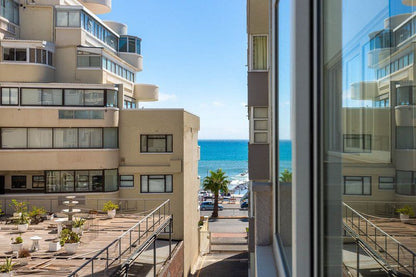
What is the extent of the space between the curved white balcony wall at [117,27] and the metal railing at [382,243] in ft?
128

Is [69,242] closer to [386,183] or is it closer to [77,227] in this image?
[77,227]

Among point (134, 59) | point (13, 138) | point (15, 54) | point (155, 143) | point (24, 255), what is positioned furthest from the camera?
point (134, 59)

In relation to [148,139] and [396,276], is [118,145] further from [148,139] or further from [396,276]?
[396,276]

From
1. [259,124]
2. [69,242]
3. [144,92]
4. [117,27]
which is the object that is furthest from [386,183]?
[117,27]

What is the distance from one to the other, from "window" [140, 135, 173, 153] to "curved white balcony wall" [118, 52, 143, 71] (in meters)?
12.8

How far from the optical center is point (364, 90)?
156 cm

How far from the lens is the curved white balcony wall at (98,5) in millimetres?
38188

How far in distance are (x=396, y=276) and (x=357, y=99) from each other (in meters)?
0.69

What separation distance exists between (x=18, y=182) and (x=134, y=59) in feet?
53.7

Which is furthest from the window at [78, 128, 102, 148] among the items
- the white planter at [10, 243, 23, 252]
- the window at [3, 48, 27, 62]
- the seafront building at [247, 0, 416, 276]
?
the seafront building at [247, 0, 416, 276]

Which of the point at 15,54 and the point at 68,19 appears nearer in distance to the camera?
the point at 15,54

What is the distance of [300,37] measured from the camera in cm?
265

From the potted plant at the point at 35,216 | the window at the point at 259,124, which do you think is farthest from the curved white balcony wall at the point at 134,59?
the window at the point at 259,124

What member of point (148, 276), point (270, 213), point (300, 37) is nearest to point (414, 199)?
point (300, 37)
